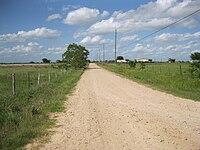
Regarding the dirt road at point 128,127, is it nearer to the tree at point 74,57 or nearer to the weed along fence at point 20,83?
the weed along fence at point 20,83

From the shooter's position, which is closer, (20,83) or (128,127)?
(128,127)

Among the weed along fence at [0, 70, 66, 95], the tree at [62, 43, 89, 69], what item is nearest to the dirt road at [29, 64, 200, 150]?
the weed along fence at [0, 70, 66, 95]

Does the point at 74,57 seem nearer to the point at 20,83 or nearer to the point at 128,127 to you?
the point at 20,83

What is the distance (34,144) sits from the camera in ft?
21.5

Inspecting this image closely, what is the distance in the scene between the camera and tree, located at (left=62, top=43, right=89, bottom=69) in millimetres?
72312

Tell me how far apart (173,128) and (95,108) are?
440cm

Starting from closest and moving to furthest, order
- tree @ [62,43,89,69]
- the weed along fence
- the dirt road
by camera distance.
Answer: the dirt road, the weed along fence, tree @ [62,43,89,69]

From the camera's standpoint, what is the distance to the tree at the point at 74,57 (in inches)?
2847

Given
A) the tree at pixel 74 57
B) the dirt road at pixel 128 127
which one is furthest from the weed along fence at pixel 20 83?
the tree at pixel 74 57

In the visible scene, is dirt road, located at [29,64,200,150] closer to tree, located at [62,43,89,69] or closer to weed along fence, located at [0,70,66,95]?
weed along fence, located at [0,70,66,95]

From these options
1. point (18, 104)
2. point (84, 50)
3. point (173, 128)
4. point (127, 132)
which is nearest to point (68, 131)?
point (127, 132)

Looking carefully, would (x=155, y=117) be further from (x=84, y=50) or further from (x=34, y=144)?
(x=84, y=50)

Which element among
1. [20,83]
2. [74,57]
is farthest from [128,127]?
[74,57]

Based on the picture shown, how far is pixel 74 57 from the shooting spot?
72750 mm
